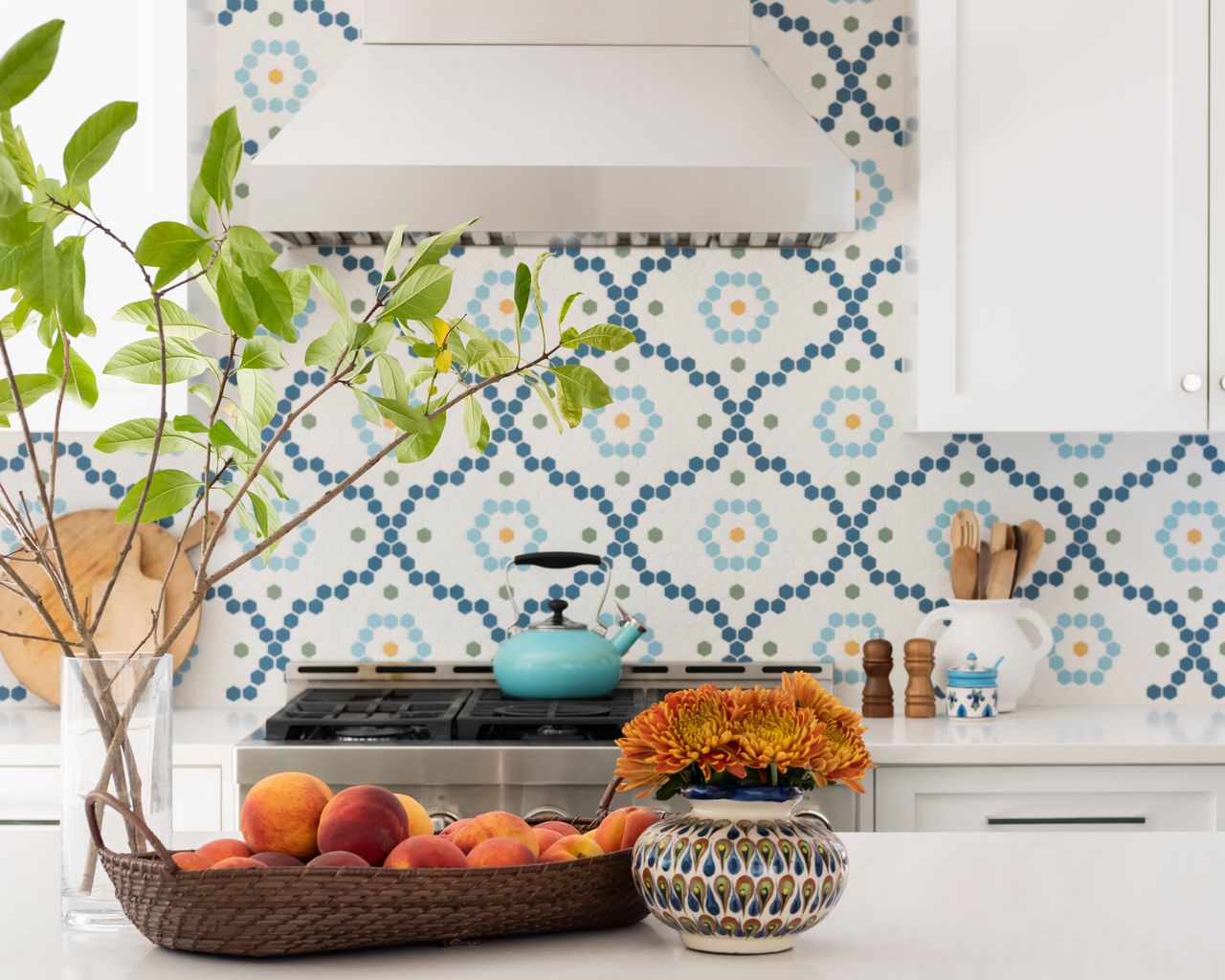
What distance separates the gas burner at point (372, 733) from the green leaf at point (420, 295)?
146 cm

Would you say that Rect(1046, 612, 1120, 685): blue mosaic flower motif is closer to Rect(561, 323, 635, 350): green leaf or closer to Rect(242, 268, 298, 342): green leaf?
Rect(561, 323, 635, 350): green leaf

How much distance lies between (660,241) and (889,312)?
0.56m

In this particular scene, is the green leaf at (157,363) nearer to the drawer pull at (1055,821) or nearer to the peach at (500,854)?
the peach at (500,854)

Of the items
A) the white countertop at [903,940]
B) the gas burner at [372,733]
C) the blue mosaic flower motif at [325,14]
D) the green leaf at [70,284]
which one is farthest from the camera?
the blue mosaic flower motif at [325,14]

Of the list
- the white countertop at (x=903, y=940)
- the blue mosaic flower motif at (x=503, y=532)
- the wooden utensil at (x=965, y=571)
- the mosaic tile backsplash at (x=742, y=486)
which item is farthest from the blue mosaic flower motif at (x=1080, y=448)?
the white countertop at (x=903, y=940)

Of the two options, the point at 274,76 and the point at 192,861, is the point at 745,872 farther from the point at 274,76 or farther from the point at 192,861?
the point at 274,76

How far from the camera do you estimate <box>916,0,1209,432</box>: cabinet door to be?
2.57 meters

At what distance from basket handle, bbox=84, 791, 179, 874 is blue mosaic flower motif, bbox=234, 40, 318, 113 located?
2176mm

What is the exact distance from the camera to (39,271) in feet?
2.91

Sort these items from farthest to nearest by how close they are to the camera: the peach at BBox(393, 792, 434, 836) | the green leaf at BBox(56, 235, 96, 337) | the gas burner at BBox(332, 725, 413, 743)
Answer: the gas burner at BBox(332, 725, 413, 743)
the peach at BBox(393, 792, 434, 836)
the green leaf at BBox(56, 235, 96, 337)

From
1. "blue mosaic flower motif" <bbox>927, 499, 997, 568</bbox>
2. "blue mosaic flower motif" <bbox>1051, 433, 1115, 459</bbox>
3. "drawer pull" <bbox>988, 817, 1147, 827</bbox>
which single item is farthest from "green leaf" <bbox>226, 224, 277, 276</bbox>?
"blue mosaic flower motif" <bbox>1051, 433, 1115, 459</bbox>

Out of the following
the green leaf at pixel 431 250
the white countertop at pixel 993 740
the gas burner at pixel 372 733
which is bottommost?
the white countertop at pixel 993 740

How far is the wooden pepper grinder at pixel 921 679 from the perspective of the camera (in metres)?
2.74

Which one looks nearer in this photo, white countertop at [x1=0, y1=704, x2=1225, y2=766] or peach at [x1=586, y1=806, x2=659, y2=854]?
peach at [x1=586, y1=806, x2=659, y2=854]
